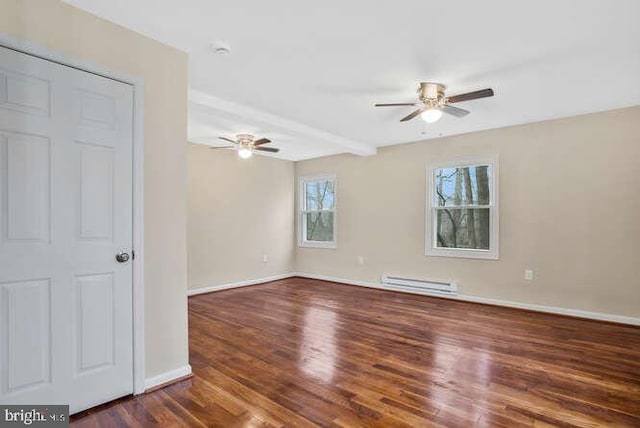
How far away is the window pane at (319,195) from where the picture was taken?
6.62 meters

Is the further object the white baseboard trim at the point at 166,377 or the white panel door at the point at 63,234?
the white baseboard trim at the point at 166,377

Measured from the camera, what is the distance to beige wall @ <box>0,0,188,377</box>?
2.16m

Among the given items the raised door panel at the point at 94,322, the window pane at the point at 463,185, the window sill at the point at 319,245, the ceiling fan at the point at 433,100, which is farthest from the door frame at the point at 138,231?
the window sill at the point at 319,245

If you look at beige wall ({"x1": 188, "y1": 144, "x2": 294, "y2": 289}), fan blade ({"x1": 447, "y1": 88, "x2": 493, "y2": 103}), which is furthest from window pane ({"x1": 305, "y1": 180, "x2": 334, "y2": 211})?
fan blade ({"x1": 447, "y1": 88, "x2": 493, "y2": 103})

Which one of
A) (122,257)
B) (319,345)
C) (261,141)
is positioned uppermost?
(261,141)

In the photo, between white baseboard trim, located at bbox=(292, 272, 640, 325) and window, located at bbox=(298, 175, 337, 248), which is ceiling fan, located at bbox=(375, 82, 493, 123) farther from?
window, located at bbox=(298, 175, 337, 248)

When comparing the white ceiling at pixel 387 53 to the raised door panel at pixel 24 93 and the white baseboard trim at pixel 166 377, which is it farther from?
the white baseboard trim at pixel 166 377

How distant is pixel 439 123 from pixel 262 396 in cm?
384

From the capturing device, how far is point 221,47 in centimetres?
253

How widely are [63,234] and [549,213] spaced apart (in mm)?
4954

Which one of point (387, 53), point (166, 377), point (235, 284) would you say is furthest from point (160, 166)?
point (235, 284)

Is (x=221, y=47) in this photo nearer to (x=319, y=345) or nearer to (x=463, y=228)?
(x=319, y=345)

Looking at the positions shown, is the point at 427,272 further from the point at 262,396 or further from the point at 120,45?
the point at 120,45

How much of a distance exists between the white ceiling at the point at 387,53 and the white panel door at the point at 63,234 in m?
0.60
